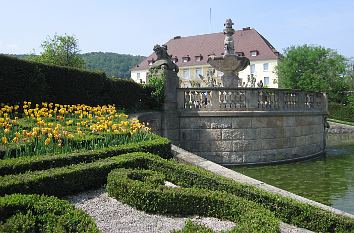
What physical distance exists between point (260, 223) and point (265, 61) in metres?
57.9

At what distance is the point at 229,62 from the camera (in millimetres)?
17438

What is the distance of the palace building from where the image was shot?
199 feet

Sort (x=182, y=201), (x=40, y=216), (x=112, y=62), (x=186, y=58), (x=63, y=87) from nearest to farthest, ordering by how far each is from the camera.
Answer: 1. (x=40, y=216)
2. (x=182, y=201)
3. (x=63, y=87)
4. (x=186, y=58)
5. (x=112, y=62)

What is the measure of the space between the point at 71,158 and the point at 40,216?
2.16 meters

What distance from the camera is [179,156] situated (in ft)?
31.4

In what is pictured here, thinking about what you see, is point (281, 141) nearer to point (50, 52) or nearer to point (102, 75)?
point (102, 75)

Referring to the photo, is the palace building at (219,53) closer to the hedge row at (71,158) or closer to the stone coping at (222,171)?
the stone coping at (222,171)

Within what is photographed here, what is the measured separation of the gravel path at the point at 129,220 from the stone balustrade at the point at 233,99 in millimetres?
9525

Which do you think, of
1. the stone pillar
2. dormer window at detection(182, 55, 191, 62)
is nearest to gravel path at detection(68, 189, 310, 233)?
the stone pillar

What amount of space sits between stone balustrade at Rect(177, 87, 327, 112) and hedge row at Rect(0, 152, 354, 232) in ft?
26.6

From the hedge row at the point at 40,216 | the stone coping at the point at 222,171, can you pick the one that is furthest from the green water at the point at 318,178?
the hedge row at the point at 40,216

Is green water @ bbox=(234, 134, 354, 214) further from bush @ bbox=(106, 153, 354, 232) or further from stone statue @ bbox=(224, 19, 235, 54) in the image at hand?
stone statue @ bbox=(224, 19, 235, 54)

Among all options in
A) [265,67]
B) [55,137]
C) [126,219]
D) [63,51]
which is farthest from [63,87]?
[265,67]

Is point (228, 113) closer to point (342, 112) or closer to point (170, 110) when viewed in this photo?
point (170, 110)
